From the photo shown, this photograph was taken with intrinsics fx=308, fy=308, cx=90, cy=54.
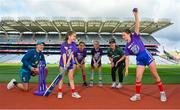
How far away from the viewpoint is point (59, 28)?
258 feet

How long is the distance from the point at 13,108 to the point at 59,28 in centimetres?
7204

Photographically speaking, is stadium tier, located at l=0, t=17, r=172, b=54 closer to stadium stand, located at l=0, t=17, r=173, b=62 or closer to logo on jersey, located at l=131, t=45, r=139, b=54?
stadium stand, located at l=0, t=17, r=173, b=62

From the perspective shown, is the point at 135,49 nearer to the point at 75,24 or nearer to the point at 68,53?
the point at 68,53

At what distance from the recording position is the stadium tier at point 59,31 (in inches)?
2874

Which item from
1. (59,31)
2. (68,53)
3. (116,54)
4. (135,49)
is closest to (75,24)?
(59,31)

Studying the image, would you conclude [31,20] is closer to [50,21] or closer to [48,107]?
[50,21]

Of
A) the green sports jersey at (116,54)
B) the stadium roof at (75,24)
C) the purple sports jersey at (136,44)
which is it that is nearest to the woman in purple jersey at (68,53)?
the purple sports jersey at (136,44)

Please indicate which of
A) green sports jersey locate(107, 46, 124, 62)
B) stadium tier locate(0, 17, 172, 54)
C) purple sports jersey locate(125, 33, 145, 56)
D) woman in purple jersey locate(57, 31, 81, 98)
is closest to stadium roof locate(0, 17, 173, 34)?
stadium tier locate(0, 17, 172, 54)

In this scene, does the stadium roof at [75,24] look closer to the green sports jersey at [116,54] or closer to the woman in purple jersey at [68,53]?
the green sports jersey at [116,54]

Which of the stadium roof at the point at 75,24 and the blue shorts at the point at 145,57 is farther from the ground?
the stadium roof at the point at 75,24

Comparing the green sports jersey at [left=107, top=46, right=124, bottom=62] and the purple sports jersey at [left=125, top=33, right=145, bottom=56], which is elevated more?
the purple sports jersey at [left=125, top=33, right=145, bottom=56]

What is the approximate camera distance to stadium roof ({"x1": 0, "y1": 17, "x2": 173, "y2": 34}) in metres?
72.2

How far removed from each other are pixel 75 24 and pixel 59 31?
893 cm

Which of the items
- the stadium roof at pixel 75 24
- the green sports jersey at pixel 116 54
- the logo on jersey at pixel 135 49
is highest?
the stadium roof at pixel 75 24
